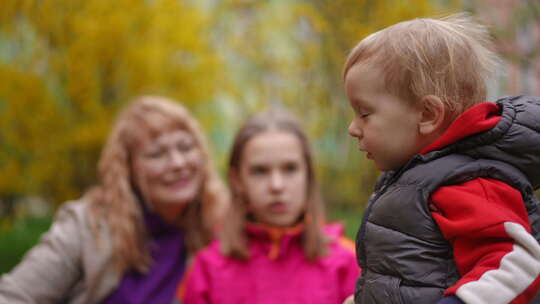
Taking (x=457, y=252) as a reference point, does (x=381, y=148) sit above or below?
above

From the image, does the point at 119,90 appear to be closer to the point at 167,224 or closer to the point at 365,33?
the point at 167,224

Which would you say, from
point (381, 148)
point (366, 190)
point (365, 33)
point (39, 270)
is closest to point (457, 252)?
point (381, 148)

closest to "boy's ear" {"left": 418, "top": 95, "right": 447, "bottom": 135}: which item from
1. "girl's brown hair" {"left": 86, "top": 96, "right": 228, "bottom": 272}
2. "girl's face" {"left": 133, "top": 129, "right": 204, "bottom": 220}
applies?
"girl's face" {"left": 133, "top": 129, "right": 204, "bottom": 220}

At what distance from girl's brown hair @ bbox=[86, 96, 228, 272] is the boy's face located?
2.19 m

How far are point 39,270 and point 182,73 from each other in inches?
124

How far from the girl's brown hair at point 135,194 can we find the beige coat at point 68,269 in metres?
0.07

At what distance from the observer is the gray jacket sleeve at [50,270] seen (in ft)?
10.1

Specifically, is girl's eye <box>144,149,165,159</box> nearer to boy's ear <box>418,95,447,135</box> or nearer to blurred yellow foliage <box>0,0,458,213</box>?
blurred yellow foliage <box>0,0,458,213</box>

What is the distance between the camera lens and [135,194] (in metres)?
3.64

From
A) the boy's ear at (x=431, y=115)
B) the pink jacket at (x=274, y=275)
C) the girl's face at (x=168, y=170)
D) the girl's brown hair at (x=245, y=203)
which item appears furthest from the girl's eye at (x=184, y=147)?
the boy's ear at (x=431, y=115)

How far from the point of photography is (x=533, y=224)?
53.8 inches

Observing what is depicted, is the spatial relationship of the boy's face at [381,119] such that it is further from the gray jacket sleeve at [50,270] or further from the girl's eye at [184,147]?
the gray jacket sleeve at [50,270]

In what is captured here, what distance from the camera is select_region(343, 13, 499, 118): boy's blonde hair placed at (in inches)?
53.6

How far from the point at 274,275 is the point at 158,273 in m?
1.01
